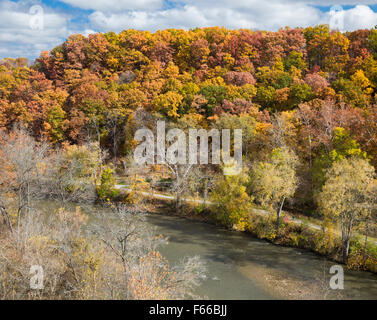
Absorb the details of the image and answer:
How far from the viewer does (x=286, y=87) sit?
108 feet

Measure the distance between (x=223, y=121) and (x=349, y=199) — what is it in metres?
13.7

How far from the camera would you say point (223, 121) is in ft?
95.1

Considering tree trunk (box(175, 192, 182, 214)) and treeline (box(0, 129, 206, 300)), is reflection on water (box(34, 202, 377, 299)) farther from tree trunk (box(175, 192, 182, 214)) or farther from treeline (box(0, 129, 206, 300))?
tree trunk (box(175, 192, 182, 214))

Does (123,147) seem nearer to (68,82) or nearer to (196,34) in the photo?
(68,82)

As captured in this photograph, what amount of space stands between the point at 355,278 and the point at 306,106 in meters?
15.1

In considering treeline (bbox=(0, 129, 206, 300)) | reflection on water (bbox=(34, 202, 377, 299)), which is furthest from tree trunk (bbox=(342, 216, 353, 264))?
treeline (bbox=(0, 129, 206, 300))

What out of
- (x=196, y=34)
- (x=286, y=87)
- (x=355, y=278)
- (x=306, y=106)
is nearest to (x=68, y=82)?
(x=196, y=34)

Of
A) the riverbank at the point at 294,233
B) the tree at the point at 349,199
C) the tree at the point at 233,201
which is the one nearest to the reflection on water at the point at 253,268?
the riverbank at the point at 294,233

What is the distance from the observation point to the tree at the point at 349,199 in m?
17.8

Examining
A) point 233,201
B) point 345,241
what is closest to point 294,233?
point 345,241

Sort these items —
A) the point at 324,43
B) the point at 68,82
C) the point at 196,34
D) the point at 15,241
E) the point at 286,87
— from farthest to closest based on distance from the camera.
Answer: the point at 196,34 < the point at 68,82 < the point at 324,43 < the point at 286,87 < the point at 15,241

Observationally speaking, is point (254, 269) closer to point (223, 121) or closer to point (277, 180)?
point (277, 180)

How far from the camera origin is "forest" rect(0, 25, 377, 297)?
19.3 m

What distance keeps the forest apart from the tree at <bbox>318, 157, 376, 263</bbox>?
6cm
